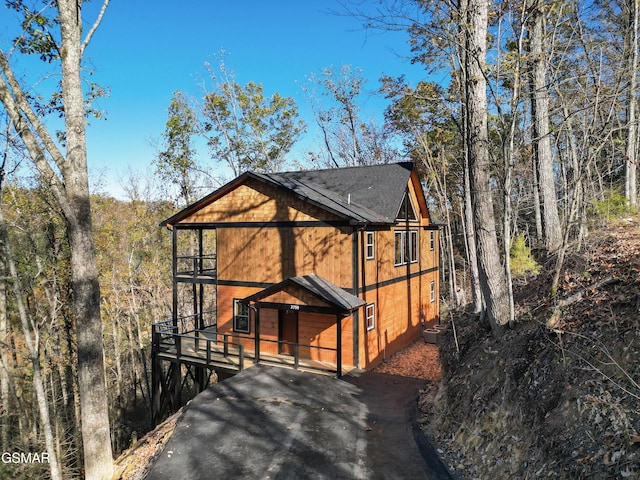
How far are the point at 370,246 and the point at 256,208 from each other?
4625 millimetres

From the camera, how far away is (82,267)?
328 inches

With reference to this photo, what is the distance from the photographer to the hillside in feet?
14.1

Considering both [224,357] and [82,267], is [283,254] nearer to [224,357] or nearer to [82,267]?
[224,357]

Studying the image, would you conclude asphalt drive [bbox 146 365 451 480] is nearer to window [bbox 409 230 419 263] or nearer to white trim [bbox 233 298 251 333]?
white trim [bbox 233 298 251 333]

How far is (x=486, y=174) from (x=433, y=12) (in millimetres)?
4243

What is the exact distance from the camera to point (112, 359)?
78.8 feet

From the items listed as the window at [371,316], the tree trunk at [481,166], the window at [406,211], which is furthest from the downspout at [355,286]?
the tree trunk at [481,166]

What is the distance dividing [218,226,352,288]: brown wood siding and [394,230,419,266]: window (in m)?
3.68

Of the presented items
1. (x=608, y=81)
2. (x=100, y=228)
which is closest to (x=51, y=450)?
(x=100, y=228)

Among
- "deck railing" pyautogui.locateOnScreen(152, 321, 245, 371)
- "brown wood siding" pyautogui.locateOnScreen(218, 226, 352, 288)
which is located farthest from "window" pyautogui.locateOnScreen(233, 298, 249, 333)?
"brown wood siding" pyautogui.locateOnScreen(218, 226, 352, 288)

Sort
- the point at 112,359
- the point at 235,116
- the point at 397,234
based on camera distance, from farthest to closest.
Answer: the point at 235,116 < the point at 112,359 < the point at 397,234

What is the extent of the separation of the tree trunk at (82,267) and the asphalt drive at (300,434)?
1.74 metres

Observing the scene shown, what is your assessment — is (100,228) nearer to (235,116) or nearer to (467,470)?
(235,116)

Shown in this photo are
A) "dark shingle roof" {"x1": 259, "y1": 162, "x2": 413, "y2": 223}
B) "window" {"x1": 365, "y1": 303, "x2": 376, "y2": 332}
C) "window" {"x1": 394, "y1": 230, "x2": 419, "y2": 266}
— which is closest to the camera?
"dark shingle roof" {"x1": 259, "y1": 162, "x2": 413, "y2": 223}
